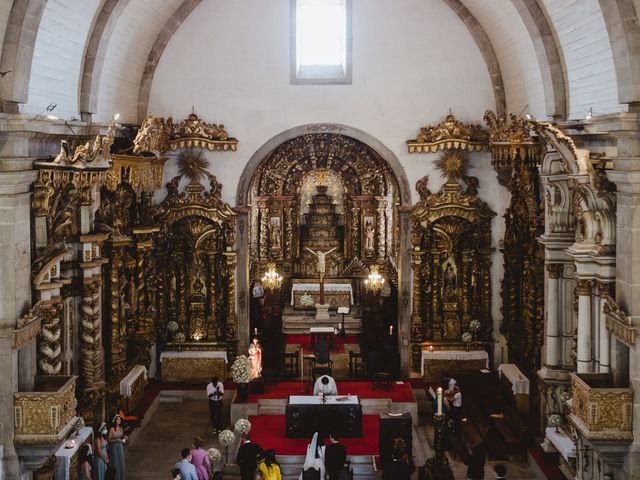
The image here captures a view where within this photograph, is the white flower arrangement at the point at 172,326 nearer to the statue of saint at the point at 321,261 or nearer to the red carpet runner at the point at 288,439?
the red carpet runner at the point at 288,439

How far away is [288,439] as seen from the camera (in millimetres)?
19047

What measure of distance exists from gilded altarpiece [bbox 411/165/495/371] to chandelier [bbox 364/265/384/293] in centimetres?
298

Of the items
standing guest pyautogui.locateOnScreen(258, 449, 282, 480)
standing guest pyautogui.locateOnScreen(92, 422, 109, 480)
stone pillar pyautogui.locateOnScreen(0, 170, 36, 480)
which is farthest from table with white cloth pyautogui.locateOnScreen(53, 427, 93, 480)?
standing guest pyautogui.locateOnScreen(258, 449, 282, 480)

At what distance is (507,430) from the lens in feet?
62.3

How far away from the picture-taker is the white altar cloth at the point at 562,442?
16.2 metres

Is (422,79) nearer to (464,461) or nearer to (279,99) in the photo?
(279,99)

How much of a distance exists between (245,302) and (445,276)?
18.2 feet

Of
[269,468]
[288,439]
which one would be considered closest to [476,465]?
[269,468]

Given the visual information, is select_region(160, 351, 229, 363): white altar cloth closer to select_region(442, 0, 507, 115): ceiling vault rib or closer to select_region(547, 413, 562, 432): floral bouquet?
select_region(547, 413, 562, 432): floral bouquet

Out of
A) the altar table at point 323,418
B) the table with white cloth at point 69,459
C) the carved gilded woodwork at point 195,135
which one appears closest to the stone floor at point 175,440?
the altar table at point 323,418

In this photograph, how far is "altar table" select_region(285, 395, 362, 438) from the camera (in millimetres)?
18984

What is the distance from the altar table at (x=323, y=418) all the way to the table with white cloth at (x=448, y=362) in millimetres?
4883

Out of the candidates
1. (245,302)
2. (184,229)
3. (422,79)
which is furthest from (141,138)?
(422,79)

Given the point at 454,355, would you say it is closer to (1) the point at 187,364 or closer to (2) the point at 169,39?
(1) the point at 187,364
